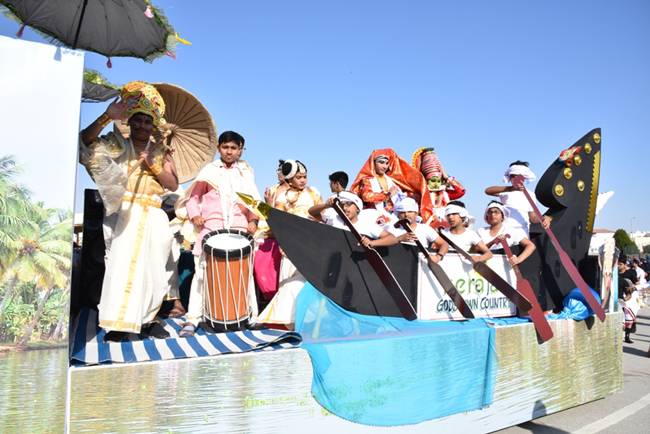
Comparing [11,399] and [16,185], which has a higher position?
[16,185]

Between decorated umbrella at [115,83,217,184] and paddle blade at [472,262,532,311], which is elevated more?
decorated umbrella at [115,83,217,184]

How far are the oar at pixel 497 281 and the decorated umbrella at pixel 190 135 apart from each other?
225 centimetres

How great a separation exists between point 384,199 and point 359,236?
1.99 meters

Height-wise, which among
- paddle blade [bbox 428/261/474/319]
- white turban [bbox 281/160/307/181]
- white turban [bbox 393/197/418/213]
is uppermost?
white turban [bbox 281/160/307/181]

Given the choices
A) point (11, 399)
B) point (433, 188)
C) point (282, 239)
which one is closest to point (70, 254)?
point (11, 399)

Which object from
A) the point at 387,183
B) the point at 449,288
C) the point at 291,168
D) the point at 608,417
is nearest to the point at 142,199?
the point at 291,168

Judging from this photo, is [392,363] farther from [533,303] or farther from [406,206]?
[533,303]

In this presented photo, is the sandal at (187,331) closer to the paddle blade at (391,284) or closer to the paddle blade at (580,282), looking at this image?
the paddle blade at (391,284)

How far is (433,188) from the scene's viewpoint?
670 cm

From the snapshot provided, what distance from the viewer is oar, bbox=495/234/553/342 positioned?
4.75 metres

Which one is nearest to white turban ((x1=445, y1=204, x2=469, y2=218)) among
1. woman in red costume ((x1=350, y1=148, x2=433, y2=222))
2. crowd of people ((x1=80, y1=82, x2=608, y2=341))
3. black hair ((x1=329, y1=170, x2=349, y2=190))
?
crowd of people ((x1=80, y1=82, x2=608, y2=341))

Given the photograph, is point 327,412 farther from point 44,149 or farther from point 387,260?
point 44,149

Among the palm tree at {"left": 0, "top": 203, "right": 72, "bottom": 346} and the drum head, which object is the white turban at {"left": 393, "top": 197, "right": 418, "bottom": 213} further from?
the palm tree at {"left": 0, "top": 203, "right": 72, "bottom": 346}

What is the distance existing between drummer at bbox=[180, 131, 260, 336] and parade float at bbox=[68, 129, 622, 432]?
686 millimetres
